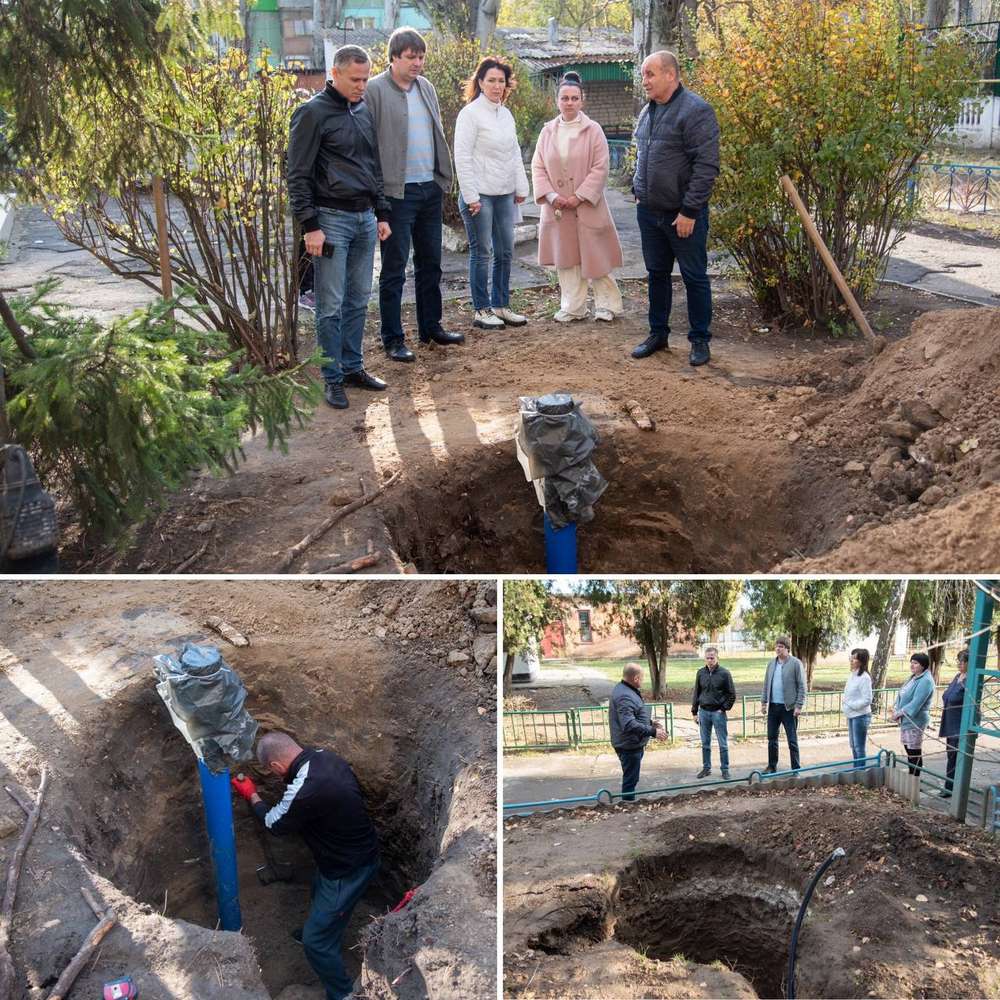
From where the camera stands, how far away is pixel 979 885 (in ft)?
17.9

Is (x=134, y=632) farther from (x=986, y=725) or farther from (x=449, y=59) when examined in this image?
(x=449, y=59)

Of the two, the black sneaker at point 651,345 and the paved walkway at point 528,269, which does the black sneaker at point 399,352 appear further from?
the paved walkway at point 528,269

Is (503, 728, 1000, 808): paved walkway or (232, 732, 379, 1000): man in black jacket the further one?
(232, 732, 379, 1000): man in black jacket

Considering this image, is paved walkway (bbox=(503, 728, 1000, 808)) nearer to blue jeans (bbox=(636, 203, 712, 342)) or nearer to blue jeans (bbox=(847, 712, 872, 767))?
blue jeans (bbox=(847, 712, 872, 767))

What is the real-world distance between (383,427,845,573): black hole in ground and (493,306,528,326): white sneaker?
2.42 meters

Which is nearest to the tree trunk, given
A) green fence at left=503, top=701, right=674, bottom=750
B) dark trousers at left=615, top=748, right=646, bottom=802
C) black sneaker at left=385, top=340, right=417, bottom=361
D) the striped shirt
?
dark trousers at left=615, top=748, right=646, bottom=802

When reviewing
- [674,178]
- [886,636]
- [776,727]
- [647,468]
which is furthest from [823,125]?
[776,727]

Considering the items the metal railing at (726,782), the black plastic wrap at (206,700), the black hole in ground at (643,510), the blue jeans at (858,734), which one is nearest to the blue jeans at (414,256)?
the black hole in ground at (643,510)

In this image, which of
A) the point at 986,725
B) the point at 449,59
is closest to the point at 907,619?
the point at 986,725

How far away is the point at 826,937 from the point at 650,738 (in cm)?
159

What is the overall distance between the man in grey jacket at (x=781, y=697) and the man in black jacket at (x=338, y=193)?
292 cm

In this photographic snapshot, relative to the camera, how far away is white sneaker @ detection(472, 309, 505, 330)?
8.23 metres

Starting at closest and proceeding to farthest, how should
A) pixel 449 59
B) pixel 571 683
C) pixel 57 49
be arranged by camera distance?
Answer: 1. pixel 571 683
2. pixel 57 49
3. pixel 449 59

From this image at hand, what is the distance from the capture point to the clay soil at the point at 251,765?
3.78m
